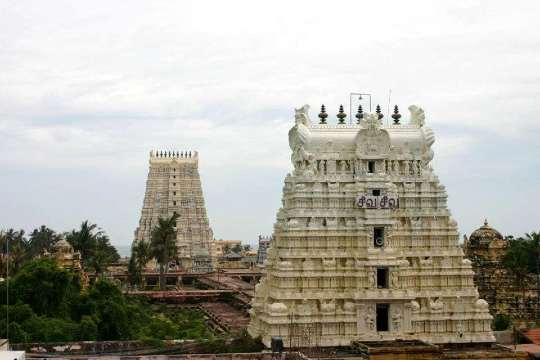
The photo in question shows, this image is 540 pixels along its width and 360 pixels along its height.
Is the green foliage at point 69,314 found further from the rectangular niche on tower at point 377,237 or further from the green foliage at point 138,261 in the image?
the green foliage at point 138,261

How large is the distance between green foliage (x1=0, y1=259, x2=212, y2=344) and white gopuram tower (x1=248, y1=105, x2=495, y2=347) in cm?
713

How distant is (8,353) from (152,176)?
289 ft

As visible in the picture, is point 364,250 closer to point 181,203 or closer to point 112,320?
point 112,320

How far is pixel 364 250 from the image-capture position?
160 ft

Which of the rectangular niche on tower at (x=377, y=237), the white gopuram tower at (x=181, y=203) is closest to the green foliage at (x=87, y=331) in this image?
the rectangular niche on tower at (x=377, y=237)

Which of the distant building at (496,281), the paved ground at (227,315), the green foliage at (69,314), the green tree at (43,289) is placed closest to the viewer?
the green foliage at (69,314)

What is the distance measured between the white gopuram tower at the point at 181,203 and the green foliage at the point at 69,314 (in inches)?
2338

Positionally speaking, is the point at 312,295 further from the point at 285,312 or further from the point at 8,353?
the point at 8,353

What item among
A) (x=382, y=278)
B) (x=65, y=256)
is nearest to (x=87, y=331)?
(x=382, y=278)

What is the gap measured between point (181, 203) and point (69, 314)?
6561 centimetres

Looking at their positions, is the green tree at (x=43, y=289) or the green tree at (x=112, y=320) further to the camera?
the green tree at (x=43, y=289)

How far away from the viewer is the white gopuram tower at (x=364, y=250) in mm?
48062

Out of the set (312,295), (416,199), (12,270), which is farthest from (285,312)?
(12,270)

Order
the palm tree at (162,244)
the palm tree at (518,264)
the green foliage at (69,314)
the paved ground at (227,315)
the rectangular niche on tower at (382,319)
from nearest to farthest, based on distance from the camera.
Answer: the rectangular niche on tower at (382,319)
the green foliage at (69,314)
the paved ground at (227,315)
the palm tree at (518,264)
the palm tree at (162,244)
